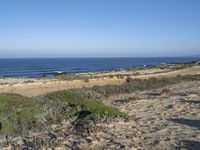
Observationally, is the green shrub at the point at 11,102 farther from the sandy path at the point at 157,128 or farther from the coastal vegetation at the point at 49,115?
the sandy path at the point at 157,128

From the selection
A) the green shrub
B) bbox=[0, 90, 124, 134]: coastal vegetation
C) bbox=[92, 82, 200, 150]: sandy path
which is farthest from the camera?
the green shrub

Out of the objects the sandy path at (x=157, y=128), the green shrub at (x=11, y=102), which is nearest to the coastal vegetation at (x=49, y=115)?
the green shrub at (x=11, y=102)

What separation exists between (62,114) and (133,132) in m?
3.24

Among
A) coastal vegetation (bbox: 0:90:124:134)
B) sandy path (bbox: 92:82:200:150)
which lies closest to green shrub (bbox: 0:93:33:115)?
coastal vegetation (bbox: 0:90:124:134)

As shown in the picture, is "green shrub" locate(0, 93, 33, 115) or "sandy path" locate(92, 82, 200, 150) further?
"green shrub" locate(0, 93, 33, 115)

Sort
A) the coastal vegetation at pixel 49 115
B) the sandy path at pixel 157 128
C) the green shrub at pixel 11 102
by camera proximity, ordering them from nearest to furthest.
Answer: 1. the sandy path at pixel 157 128
2. the coastal vegetation at pixel 49 115
3. the green shrub at pixel 11 102

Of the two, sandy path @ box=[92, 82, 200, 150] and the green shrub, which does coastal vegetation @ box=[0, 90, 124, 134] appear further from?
sandy path @ box=[92, 82, 200, 150]

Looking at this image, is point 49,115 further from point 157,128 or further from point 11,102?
point 157,128

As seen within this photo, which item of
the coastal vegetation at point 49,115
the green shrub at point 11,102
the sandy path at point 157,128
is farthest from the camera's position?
the green shrub at point 11,102

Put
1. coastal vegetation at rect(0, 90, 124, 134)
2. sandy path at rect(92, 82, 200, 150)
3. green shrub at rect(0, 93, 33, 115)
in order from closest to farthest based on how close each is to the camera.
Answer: sandy path at rect(92, 82, 200, 150) → coastal vegetation at rect(0, 90, 124, 134) → green shrub at rect(0, 93, 33, 115)

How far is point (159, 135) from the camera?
9266 mm

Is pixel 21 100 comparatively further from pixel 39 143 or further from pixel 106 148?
pixel 106 148

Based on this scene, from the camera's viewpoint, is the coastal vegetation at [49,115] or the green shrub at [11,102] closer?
the coastal vegetation at [49,115]

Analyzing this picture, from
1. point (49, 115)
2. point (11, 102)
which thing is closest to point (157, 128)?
point (49, 115)
